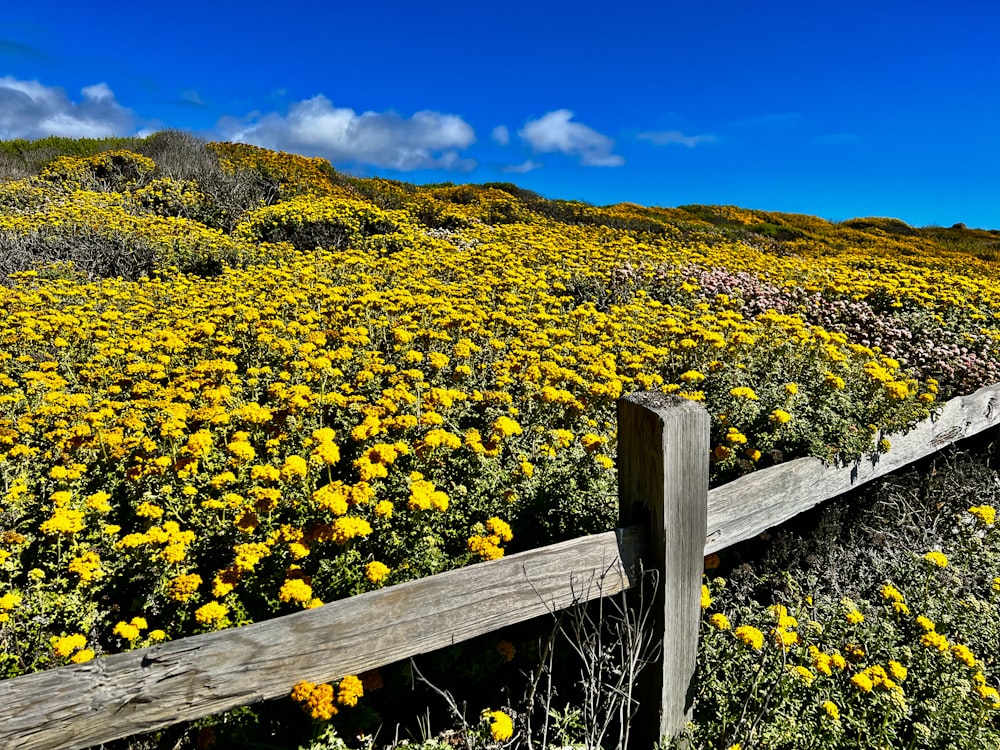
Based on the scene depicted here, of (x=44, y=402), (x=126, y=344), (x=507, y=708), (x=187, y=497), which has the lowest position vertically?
(x=507, y=708)

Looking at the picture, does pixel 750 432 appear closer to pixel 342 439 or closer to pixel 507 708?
pixel 507 708

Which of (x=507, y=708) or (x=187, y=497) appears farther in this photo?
(x=187, y=497)

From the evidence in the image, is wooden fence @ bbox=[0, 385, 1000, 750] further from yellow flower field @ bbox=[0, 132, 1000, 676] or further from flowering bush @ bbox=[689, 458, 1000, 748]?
yellow flower field @ bbox=[0, 132, 1000, 676]

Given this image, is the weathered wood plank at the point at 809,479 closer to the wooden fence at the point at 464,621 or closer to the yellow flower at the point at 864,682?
the wooden fence at the point at 464,621

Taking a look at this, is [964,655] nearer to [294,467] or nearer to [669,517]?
[669,517]

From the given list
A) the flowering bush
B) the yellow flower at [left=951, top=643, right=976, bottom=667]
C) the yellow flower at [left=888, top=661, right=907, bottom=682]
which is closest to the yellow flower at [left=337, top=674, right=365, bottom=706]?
the flowering bush

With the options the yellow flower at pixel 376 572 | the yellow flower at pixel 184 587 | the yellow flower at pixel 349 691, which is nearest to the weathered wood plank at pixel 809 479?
the yellow flower at pixel 376 572

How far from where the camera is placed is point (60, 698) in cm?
160

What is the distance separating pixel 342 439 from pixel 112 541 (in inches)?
59.7

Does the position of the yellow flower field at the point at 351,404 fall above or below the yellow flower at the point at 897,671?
above

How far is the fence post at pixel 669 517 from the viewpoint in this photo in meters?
2.25

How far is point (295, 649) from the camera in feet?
6.29

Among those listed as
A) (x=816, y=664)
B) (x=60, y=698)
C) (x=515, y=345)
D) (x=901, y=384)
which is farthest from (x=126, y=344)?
(x=901, y=384)

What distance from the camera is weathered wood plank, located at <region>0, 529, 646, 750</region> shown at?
1.61m
